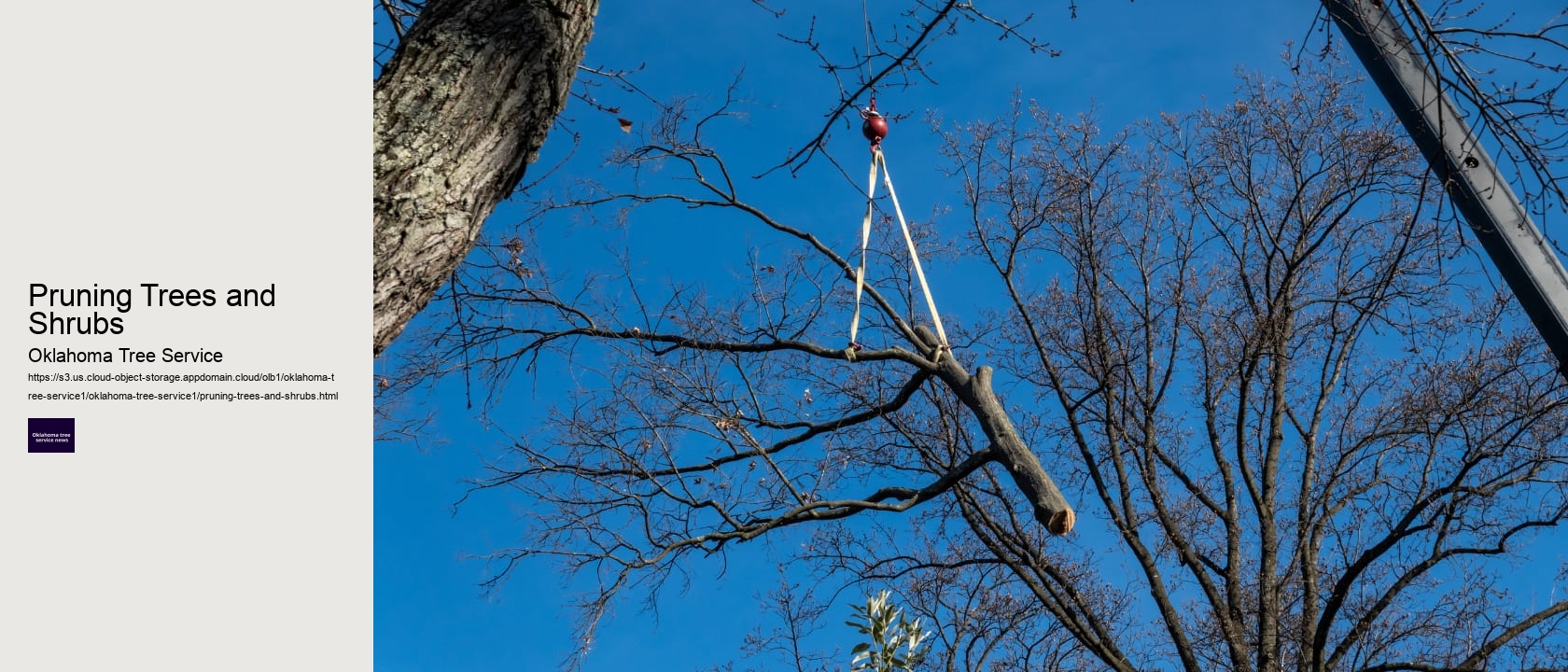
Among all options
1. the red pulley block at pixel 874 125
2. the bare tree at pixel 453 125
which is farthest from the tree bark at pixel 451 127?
the red pulley block at pixel 874 125

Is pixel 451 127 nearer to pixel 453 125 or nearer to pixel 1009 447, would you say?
pixel 453 125

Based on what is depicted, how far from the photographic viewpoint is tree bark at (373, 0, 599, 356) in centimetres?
205

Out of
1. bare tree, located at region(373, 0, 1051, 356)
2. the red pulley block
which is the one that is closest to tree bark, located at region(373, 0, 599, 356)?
bare tree, located at region(373, 0, 1051, 356)

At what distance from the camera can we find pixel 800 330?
6.49 m

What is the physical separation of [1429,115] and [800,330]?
330cm

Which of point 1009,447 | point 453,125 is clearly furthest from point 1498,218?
point 453,125
